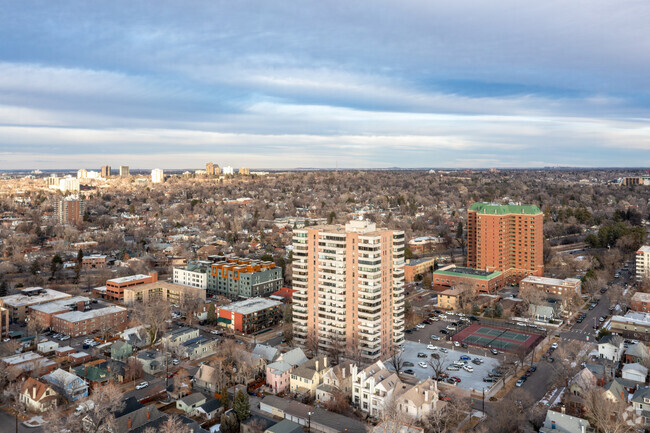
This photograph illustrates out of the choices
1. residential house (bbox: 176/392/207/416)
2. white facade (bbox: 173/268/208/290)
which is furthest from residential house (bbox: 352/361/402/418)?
white facade (bbox: 173/268/208/290)

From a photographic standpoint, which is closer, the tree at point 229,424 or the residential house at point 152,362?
the tree at point 229,424

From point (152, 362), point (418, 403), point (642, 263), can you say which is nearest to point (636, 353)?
point (418, 403)

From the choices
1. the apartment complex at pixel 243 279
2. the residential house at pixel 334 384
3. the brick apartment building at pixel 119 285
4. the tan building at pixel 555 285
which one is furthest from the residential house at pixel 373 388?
the brick apartment building at pixel 119 285

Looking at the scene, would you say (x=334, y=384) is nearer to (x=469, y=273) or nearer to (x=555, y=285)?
(x=469, y=273)

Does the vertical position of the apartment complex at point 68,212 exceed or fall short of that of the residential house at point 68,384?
it exceeds it

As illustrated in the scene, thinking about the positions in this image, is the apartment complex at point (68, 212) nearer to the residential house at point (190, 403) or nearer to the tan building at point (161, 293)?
the tan building at point (161, 293)

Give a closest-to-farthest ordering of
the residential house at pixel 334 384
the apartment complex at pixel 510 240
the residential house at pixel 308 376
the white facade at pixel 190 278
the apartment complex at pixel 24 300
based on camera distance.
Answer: the residential house at pixel 334 384, the residential house at pixel 308 376, the apartment complex at pixel 24 300, the white facade at pixel 190 278, the apartment complex at pixel 510 240

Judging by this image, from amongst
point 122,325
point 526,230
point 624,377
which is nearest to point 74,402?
point 122,325
